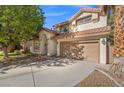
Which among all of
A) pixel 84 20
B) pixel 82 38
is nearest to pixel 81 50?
pixel 82 38

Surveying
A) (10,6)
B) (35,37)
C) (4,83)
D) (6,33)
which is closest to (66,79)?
(4,83)

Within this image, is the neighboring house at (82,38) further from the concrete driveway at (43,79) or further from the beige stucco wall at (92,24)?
the concrete driveway at (43,79)

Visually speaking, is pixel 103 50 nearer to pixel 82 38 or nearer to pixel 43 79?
pixel 82 38

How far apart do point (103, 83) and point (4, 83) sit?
231 inches

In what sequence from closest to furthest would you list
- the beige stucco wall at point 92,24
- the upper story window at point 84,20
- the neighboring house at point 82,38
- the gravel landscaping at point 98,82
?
the gravel landscaping at point 98,82 → the neighboring house at point 82,38 → the beige stucco wall at point 92,24 → the upper story window at point 84,20

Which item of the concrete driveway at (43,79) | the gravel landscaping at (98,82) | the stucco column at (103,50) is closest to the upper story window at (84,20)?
the stucco column at (103,50)

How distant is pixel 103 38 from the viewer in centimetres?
2097

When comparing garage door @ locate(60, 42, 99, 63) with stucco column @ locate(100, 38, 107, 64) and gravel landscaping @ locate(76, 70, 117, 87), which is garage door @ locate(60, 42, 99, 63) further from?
gravel landscaping @ locate(76, 70, 117, 87)

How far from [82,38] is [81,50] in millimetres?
1162

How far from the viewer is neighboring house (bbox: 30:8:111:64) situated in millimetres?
21266

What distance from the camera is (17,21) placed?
84.0 feet

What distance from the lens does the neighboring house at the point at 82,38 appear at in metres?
21.3

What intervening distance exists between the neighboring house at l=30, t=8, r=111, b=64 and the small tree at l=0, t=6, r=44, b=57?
11.1 feet

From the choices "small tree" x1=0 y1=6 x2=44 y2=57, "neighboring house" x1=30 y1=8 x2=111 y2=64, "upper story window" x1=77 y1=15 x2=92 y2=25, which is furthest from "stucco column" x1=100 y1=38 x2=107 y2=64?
"small tree" x1=0 y1=6 x2=44 y2=57
